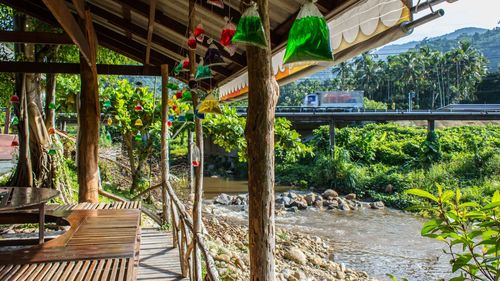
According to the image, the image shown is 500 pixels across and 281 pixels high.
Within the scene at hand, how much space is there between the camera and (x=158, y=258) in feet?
15.0

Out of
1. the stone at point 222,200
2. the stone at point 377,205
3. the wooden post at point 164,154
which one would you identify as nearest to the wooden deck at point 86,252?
the wooden post at point 164,154

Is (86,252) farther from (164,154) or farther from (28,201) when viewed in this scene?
(164,154)

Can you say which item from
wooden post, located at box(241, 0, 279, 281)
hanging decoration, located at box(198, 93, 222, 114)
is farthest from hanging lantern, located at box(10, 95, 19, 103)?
wooden post, located at box(241, 0, 279, 281)

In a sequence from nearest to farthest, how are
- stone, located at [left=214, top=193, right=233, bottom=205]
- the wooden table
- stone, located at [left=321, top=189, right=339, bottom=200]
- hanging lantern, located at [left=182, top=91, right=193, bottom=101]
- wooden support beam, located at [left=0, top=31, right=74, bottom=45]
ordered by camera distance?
the wooden table < hanging lantern, located at [left=182, top=91, right=193, bottom=101] < wooden support beam, located at [left=0, top=31, right=74, bottom=45] < stone, located at [left=214, top=193, right=233, bottom=205] < stone, located at [left=321, top=189, right=339, bottom=200]

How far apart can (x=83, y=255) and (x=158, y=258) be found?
2.32 meters

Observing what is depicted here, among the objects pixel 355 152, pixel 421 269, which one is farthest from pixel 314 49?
pixel 355 152

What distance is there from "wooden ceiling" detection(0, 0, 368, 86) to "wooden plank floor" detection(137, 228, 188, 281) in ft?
7.61

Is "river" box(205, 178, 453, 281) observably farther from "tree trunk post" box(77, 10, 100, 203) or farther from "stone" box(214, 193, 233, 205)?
"tree trunk post" box(77, 10, 100, 203)

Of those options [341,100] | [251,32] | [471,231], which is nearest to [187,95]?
[251,32]

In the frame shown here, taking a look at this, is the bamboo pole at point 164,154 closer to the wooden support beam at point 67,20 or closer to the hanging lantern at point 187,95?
the wooden support beam at point 67,20

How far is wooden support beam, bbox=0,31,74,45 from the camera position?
4.41 m

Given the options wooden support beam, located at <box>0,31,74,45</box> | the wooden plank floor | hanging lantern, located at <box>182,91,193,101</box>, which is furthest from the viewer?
wooden support beam, located at <box>0,31,74,45</box>

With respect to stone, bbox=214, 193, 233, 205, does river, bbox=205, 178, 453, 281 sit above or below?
below

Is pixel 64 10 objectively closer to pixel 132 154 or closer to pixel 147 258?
pixel 147 258
